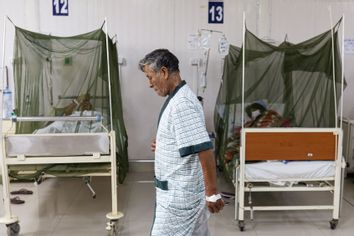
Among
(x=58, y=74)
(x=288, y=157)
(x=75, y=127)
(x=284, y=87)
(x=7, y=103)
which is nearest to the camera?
(x=288, y=157)

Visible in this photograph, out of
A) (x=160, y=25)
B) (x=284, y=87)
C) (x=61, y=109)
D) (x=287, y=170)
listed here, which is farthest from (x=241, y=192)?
(x=160, y=25)

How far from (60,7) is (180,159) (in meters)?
3.48

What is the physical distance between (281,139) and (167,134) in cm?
152

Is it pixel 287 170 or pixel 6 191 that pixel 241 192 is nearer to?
pixel 287 170

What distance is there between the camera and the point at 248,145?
113 inches

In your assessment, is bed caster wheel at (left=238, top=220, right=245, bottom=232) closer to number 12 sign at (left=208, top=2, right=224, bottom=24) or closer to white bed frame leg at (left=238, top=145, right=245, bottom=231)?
white bed frame leg at (left=238, top=145, right=245, bottom=231)

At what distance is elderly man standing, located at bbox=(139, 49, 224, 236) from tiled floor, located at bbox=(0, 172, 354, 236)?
1.35 meters

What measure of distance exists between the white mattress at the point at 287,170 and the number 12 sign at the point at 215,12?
2.26m

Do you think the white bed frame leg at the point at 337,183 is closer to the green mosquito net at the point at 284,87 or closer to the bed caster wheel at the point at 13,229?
the green mosquito net at the point at 284,87

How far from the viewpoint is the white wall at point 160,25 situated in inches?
175

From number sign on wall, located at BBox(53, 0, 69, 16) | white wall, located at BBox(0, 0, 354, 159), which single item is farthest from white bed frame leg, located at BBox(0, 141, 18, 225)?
number sign on wall, located at BBox(53, 0, 69, 16)

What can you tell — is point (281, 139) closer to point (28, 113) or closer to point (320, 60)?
point (320, 60)

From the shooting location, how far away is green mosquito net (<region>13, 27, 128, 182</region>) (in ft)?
10.2

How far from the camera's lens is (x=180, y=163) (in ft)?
5.34
